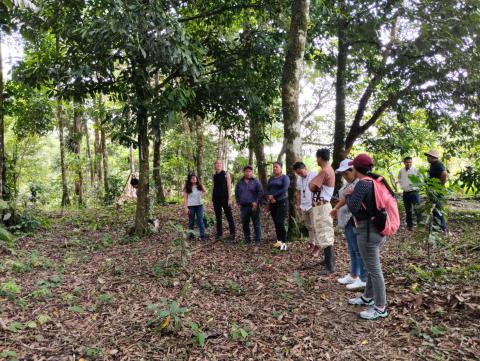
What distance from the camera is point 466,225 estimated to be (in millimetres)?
9477

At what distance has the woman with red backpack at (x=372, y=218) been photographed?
389cm

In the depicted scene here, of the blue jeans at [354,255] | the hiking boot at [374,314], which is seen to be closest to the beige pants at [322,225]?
the blue jeans at [354,255]

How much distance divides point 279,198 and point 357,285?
2.67 m

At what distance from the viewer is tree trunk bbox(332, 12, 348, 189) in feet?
36.2

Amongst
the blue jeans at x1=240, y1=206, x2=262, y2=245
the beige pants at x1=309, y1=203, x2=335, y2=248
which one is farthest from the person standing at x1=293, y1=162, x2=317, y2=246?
the blue jeans at x1=240, y1=206, x2=262, y2=245

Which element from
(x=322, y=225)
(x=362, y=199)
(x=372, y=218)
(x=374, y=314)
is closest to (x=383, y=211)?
(x=372, y=218)

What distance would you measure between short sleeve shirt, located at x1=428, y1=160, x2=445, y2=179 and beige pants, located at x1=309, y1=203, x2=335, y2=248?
3.48 m

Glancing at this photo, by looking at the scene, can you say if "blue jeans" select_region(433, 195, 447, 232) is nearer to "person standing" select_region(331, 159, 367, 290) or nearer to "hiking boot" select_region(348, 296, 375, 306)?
"person standing" select_region(331, 159, 367, 290)

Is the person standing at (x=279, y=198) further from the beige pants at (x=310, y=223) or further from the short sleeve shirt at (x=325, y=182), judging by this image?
the short sleeve shirt at (x=325, y=182)

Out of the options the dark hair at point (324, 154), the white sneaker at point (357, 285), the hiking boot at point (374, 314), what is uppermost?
the dark hair at point (324, 154)

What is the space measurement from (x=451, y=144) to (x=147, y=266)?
11.1 metres

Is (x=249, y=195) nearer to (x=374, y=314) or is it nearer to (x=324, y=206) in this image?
(x=324, y=206)

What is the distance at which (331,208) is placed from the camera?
622cm

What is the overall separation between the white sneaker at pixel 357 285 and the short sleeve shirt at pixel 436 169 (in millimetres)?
4038
